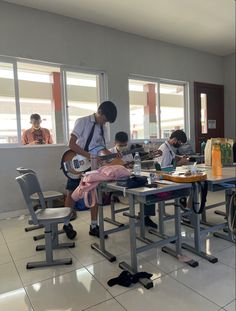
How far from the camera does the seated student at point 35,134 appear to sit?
380 centimetres

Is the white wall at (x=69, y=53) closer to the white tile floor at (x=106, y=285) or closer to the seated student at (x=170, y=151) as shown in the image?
the white tile floor at (x=106, y=285)

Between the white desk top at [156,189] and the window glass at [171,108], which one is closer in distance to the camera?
the white desk top at [156,189]

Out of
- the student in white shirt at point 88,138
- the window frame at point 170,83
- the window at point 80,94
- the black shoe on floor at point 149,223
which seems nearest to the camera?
the student in white shirt at point 88,138

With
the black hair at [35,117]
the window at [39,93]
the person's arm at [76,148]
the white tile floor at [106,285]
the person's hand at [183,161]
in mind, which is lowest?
the white tile floor at [106,285]

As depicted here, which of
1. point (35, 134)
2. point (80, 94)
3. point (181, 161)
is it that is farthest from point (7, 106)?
point (181, 161)

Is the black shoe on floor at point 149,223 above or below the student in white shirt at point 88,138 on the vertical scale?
below

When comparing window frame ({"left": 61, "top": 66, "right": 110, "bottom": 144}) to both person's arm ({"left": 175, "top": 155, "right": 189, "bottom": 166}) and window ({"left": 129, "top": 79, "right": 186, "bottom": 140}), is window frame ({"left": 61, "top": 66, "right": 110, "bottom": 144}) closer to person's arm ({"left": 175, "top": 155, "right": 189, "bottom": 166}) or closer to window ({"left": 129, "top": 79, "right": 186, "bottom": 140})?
window ({"left": 129, "top": 79, "right": 186, "bottom": 140})

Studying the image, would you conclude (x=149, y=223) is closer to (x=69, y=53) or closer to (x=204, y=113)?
(x=69, y=53)

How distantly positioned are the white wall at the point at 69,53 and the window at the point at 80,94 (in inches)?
8.5

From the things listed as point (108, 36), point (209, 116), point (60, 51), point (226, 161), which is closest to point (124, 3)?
point (108, 36)

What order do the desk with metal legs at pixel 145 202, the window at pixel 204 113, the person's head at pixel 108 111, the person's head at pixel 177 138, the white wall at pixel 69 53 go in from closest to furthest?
the desk with metal legs at pixel 145 202, the person's head at pixel 108 111, the person's head at pixel 177 138, the white wall at pixel 69 53, the window at pixel 204 113

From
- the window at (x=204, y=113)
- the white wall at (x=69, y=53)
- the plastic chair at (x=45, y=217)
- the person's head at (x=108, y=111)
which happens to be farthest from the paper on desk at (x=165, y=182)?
the window at (x=204, y=113)

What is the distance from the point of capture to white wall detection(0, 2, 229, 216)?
140 inches

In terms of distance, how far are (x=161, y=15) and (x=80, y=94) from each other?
180 cm
